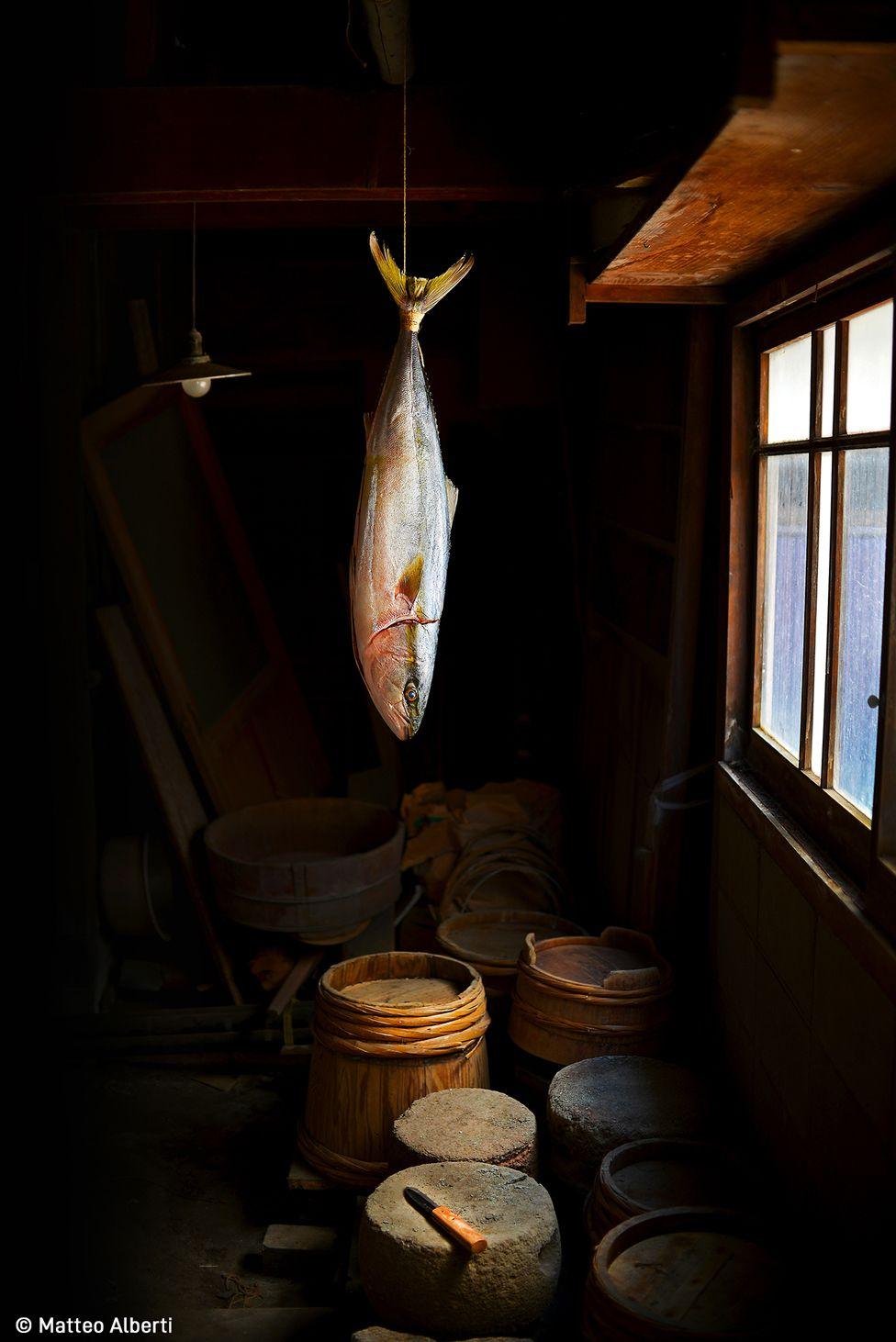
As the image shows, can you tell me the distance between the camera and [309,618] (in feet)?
31.8

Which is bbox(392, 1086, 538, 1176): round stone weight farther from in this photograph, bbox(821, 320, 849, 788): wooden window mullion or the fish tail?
the fish tail

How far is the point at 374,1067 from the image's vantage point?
407 cm

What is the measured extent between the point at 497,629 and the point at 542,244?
104 inches

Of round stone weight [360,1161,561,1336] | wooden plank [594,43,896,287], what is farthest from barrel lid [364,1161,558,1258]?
wooden plank [594,43,896,287]

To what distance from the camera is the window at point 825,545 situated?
115 inches

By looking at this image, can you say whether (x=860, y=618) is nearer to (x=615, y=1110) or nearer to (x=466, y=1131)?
(x=615, y=1110)

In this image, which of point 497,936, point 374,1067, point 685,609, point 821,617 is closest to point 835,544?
point 821,617

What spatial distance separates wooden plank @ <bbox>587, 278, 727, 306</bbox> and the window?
0.27 m

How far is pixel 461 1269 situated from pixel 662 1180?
2.26 feet

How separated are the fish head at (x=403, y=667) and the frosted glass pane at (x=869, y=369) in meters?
1.27

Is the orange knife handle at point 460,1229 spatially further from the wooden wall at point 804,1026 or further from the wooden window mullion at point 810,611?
the wooden window mullion at point 810,611

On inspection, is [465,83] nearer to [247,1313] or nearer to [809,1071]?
[809,1071]

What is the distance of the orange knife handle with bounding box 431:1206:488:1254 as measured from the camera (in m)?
3.11

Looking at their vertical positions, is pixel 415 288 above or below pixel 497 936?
above
